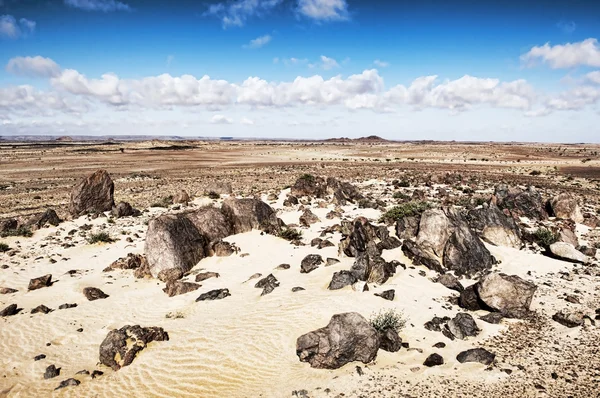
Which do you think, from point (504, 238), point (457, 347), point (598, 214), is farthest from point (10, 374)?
point (598, 214)

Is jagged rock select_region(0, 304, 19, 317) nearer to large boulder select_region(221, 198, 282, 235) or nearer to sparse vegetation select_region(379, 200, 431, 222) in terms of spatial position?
large boulder select_region(221, 198, 282, 235)

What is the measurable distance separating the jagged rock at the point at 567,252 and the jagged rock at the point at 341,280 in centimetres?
901

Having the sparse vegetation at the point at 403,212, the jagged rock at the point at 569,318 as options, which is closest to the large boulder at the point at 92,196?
the sparse vegetation at the point at 403,212

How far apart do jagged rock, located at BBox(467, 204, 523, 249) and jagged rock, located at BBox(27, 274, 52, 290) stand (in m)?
18.8

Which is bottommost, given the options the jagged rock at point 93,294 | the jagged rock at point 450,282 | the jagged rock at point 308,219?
the jagged rock at point 93,294

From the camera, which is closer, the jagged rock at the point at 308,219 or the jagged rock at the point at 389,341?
the jagged rock at the point at 389,341

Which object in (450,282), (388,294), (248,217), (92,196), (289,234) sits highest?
(92,196)

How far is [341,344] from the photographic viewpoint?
874 cm

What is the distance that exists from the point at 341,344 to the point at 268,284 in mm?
4882

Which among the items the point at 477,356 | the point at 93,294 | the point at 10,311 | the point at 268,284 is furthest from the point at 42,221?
the point at 477,356

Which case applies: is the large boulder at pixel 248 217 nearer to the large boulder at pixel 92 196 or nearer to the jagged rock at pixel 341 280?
the jagged rock at pixel 341 280

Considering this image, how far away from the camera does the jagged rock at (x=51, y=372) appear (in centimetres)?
891

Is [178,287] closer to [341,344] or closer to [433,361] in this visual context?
[341,344]

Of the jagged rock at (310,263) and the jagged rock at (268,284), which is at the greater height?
the jagged rock at (310,263)
